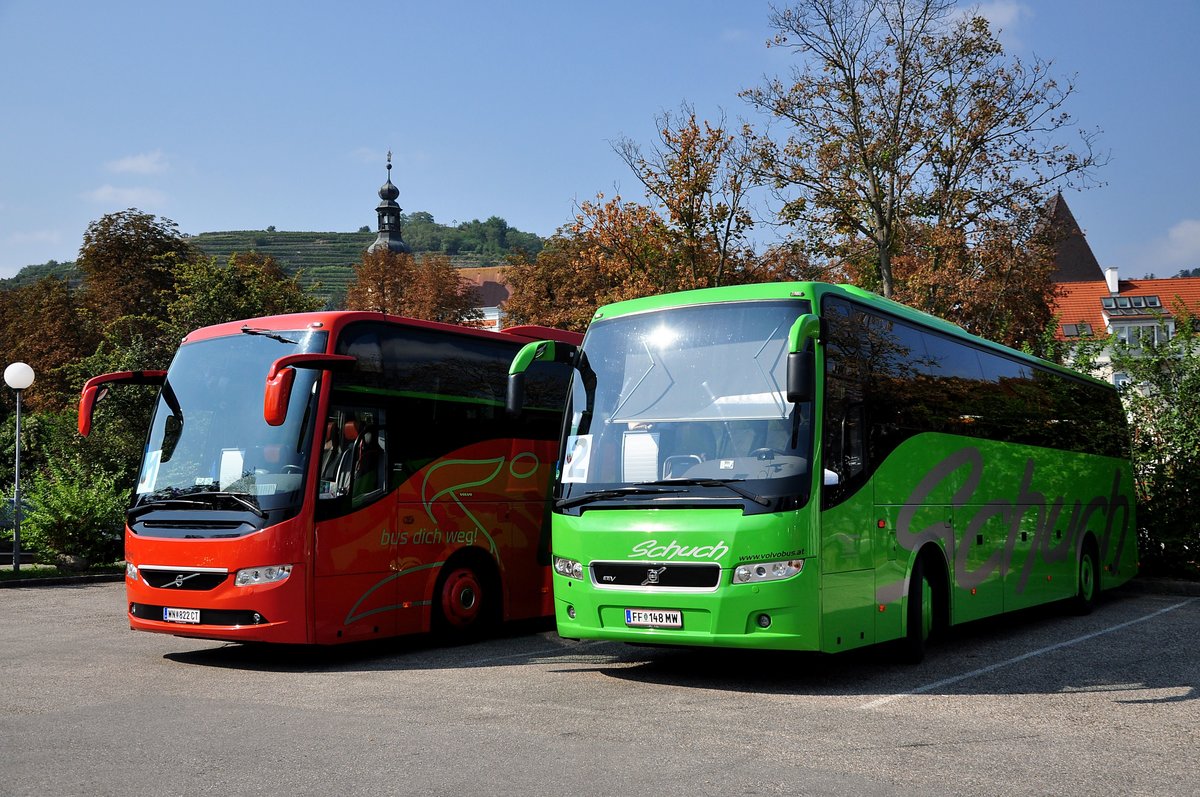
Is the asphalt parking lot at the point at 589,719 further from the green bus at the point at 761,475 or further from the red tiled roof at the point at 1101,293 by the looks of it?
the red tiled roof at the point at 1101,293

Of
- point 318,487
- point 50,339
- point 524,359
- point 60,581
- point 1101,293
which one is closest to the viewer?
point 524,359

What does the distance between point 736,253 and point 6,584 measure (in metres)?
17.5

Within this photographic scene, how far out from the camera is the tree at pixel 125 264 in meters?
51.5

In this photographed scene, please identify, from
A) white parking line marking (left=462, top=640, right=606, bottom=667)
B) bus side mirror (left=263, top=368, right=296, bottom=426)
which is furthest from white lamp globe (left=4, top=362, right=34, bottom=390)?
bus side mirror (left=263, top=368, right=296, bottom=426)

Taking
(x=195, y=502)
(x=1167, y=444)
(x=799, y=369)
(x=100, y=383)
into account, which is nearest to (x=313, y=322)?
(x=195, y=502)

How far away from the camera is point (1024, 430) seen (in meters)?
14.4

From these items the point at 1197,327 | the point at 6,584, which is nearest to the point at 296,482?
the point at 6,584

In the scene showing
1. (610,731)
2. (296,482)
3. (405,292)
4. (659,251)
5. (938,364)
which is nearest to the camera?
(610,731)

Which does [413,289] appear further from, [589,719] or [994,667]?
[589,719]

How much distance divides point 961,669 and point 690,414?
3.55m

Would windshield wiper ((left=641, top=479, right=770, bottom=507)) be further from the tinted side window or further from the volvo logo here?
the volvo logo

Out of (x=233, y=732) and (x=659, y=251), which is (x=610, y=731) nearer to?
(x=233, y=732)

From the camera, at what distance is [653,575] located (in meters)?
9.41

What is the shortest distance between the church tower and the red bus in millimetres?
109781
